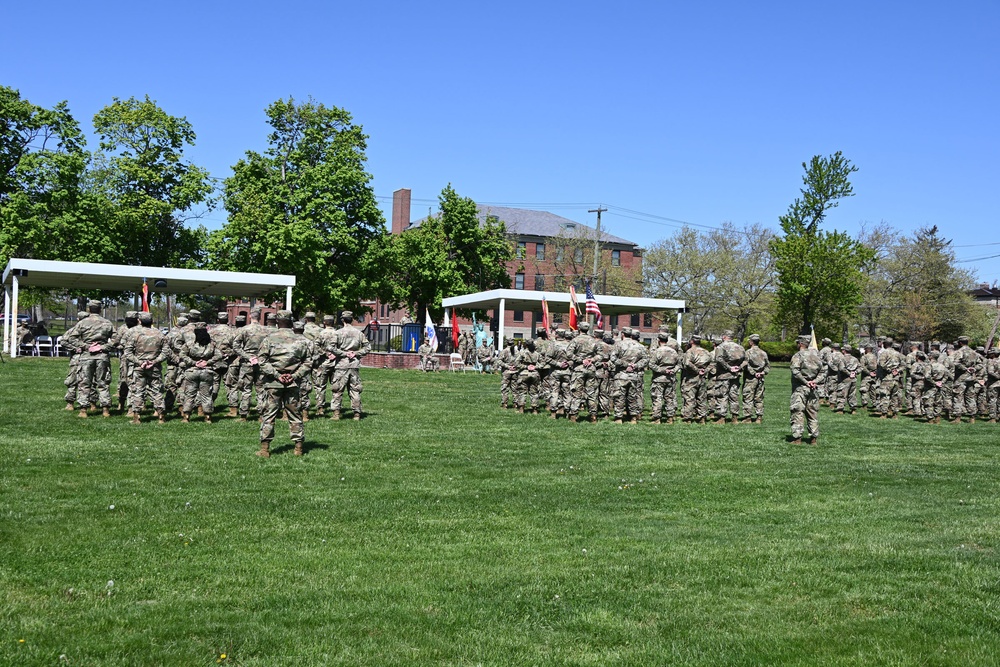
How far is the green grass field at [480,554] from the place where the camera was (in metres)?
5.86

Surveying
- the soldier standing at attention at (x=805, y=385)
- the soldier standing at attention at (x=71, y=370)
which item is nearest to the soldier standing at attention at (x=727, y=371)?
the soldier standing at attention at (x=805, y=385)

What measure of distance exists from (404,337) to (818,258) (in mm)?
27270

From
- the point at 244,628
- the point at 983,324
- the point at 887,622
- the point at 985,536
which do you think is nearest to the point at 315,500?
the point at 244,628

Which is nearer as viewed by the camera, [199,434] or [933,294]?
[199,434]

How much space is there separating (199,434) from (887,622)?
11611mm

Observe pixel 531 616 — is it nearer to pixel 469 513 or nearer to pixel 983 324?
pixel 469 513

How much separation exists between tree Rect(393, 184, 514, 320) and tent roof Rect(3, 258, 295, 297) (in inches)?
740

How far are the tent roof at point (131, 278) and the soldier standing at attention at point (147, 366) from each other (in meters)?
19.4

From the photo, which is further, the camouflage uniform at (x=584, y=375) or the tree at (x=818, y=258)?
the tree at (x=818, y=258)

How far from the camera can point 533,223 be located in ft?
311

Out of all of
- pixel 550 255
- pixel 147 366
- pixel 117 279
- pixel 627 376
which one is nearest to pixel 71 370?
pixel 147 366

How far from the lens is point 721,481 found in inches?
482

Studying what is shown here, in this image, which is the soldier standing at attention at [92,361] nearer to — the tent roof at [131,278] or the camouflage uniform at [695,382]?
the camouflage uniform at [695,382]

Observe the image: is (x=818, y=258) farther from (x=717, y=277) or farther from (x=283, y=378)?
(x=283, y=378)
